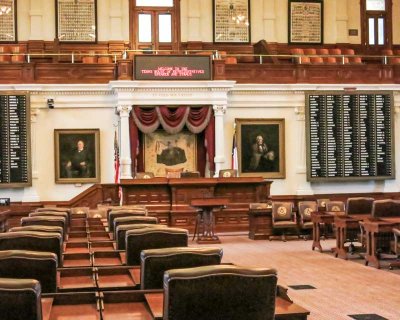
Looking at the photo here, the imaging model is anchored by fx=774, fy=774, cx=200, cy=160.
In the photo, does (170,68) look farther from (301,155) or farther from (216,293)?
(216,293)

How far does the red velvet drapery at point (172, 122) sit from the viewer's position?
72.3 ft

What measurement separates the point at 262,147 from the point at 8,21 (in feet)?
31.1

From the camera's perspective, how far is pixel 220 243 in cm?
1739

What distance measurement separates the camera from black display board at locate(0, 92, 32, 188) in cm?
2202

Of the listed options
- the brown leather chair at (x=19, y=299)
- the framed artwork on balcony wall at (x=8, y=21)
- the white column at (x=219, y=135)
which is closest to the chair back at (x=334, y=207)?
the white column at (x=219, y=135)

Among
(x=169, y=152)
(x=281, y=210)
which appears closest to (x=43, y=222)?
(x=281, y=210)

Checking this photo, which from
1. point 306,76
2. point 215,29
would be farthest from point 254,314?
point 215,29

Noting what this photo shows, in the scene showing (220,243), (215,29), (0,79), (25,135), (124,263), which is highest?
(215,29)

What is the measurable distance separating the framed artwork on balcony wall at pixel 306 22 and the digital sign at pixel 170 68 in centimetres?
568

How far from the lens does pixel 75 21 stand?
25.5 meters

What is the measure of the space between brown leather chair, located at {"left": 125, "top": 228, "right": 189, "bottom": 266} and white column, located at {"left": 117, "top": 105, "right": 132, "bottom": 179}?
15.8m

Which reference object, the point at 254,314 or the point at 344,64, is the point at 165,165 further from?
the point at 254,314

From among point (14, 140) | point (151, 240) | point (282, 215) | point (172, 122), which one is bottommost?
point (282, 215)

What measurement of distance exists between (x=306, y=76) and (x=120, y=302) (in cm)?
1959
